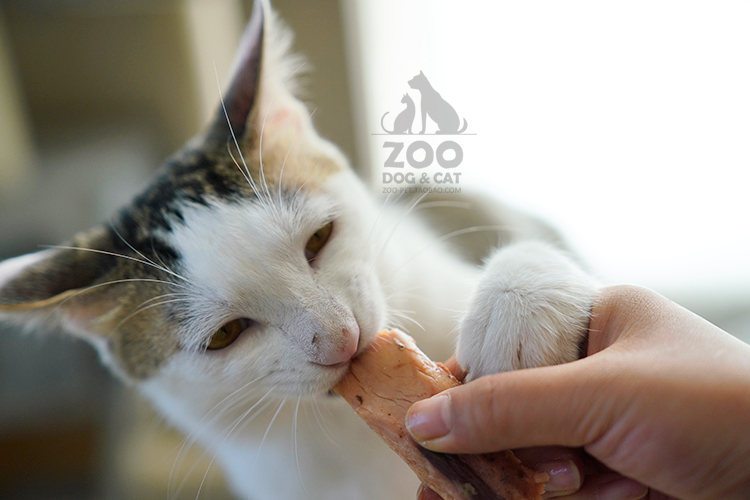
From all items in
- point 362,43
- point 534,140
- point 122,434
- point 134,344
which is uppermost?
point 362,43

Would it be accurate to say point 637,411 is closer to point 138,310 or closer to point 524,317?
point 524,317

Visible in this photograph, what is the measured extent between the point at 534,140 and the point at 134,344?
80 cm

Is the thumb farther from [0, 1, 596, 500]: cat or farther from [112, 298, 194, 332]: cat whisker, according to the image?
[112, 298, 194, 332]: cat whisker

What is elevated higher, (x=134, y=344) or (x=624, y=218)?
(x=624, y=218)

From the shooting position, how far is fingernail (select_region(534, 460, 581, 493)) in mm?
493

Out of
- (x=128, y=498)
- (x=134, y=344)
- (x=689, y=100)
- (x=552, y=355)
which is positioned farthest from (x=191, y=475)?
(x=689, y=100)

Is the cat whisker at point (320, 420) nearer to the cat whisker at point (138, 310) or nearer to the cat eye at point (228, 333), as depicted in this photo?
the cat eye at point (228, 333)

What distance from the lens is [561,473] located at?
49 cm

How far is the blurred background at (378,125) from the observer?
70 centimetres

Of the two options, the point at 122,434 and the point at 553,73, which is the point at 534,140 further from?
the point at 122,434

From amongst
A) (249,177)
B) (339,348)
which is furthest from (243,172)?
(339,348)

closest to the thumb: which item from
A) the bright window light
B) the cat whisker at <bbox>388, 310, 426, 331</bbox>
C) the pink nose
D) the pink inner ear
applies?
the pink nose

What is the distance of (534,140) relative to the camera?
76 centimetres

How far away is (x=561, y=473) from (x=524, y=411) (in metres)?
0.15
